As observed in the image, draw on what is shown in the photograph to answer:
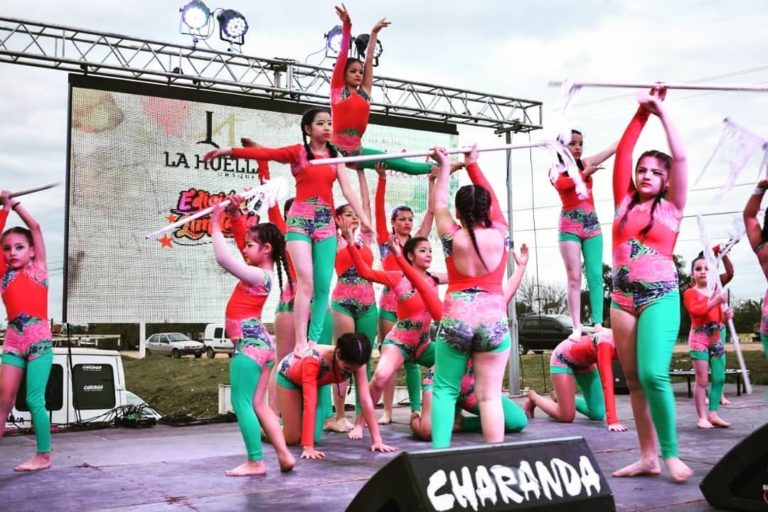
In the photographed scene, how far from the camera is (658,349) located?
159 inches

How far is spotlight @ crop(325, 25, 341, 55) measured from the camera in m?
10.5

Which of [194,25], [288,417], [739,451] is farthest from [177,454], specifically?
[194,25]

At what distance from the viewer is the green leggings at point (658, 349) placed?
4.05 m

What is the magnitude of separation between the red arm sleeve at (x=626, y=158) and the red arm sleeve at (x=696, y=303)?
267 centimetres

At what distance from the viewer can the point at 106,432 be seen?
6.96 meters

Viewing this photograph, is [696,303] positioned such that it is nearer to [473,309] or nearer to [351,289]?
[351,289]

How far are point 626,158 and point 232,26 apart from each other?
685 cm

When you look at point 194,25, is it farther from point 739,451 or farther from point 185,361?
point 185,361

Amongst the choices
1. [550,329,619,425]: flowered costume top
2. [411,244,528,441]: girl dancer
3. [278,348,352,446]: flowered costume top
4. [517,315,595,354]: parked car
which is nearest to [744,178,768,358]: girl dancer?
[550,329,619,425]: flowered costume top

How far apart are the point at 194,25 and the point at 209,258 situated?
2.82 meters

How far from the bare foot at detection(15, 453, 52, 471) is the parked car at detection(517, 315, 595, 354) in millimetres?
19482

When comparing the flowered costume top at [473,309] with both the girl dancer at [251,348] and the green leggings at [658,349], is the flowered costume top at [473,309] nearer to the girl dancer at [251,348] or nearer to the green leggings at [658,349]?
the green leggings at [658,349]

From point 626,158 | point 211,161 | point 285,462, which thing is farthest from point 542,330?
point 626,158

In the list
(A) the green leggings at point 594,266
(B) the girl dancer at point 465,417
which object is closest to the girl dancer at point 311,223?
(B) the girl dancer at point 465,417
